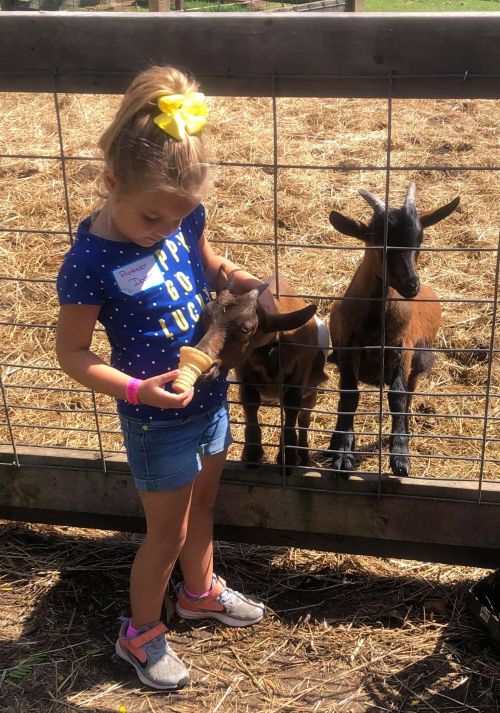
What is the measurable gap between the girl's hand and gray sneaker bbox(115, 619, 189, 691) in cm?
115

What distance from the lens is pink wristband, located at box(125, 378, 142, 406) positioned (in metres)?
2.73

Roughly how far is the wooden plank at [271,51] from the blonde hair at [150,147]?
49 centimetres

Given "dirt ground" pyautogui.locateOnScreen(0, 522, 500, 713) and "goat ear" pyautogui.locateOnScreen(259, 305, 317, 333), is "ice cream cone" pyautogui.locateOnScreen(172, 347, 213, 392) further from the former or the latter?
"dirt ground" pyautogui.locateOnScreen(0, 522, 500, 713)

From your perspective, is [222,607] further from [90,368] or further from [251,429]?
[90,368]

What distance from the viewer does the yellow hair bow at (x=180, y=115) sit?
8.24ft

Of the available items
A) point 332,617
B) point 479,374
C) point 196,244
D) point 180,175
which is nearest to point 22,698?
point 332,617

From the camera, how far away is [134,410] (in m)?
2.98

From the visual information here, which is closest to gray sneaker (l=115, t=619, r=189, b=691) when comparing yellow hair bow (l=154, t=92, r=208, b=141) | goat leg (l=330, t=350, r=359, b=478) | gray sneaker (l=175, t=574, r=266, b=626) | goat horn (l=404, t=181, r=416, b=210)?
gray sneaker (l=175, t=574, r=266, b=626)

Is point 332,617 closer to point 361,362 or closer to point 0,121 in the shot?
point 361,362

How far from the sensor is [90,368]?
2.75m

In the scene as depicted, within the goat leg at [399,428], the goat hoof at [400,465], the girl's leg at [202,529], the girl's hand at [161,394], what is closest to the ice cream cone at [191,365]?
the girl's hand at [161,394]

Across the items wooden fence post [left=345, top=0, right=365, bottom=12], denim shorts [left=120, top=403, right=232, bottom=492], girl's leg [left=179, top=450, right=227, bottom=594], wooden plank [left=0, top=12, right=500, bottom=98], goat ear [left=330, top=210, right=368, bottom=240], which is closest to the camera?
wooden plank [left=0, top=12, right=500, bottom=98]

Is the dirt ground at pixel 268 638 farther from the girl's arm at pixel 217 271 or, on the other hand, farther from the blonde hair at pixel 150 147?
the blonde hair at pixel 150 147

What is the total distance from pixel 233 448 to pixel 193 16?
2613mm
